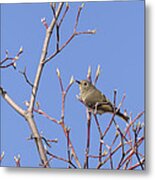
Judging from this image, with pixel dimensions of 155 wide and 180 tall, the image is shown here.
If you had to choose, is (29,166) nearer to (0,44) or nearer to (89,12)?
(0,44)

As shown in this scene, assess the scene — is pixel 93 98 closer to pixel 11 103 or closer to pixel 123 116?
pixel 123 116

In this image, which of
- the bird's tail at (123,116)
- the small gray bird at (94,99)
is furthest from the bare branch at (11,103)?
the bird's tail at (123,116)

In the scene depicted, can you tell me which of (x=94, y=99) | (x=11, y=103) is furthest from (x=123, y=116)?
(x=11, y=103)

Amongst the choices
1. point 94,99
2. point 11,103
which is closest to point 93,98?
point 94,99

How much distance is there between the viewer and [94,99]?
7.52ft

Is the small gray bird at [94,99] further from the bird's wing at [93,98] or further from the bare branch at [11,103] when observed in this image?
the bare branch at [11,103]

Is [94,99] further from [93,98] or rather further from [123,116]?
[123,116]

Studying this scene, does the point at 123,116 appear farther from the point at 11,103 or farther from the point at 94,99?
the point at 11,103

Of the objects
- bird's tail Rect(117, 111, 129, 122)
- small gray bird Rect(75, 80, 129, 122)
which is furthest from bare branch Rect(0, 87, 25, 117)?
bird's tail Rect(117, 111, 129, 122)

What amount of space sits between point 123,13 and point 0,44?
51 centimetres

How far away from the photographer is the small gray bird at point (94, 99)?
7.47 feet

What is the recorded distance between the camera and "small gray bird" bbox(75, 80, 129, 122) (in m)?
2.28

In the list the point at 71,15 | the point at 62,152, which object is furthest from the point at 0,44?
the point at 62,152

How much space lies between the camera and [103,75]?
228 cm
